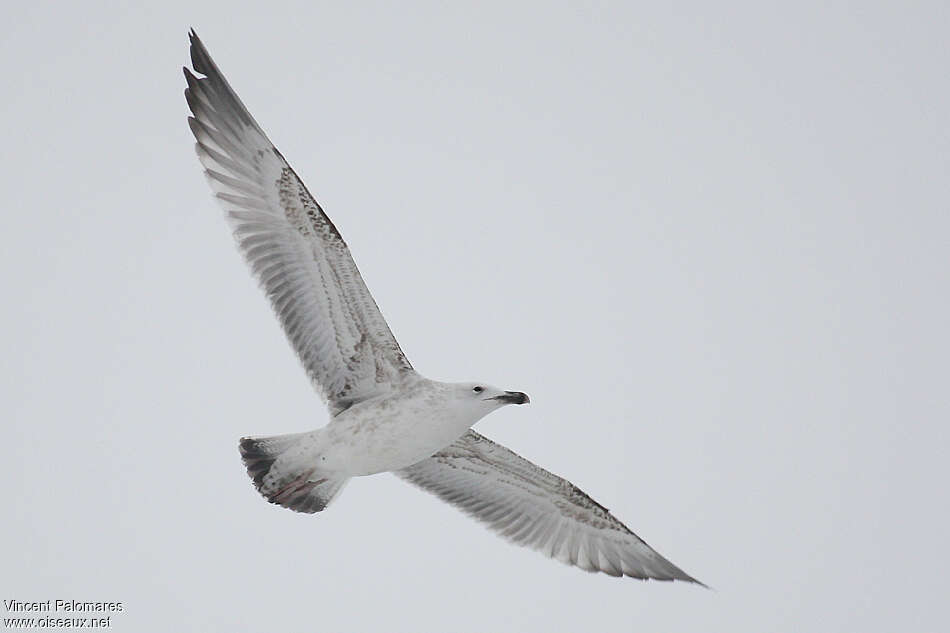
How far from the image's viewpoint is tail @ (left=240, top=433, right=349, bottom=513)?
8.76 metres

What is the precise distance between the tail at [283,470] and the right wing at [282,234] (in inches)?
27.8

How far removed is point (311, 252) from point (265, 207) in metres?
0.46

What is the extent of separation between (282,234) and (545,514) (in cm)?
325

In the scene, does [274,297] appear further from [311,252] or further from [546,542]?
[546,542]

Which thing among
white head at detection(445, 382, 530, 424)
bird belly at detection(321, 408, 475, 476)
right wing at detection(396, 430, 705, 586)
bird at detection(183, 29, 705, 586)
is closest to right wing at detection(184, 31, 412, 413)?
bird at detection(183, 29, 705, 586)

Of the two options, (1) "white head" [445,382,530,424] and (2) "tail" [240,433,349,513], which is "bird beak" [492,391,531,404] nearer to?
(1) "white head" [445,382,530,424]

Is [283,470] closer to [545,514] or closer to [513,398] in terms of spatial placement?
[513,398]

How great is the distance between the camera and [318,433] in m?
8.71

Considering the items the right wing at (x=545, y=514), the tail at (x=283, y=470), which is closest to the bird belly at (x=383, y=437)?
the tail at (x=283, y=470)

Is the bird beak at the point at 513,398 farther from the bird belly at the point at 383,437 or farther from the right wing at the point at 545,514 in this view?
the right wing at the point at 545,514

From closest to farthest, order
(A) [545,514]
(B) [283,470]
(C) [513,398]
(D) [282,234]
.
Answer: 1. (C) [513,398]
2. (D) [282,234]
3. (B) [283,470]
4. (A) [545,514]

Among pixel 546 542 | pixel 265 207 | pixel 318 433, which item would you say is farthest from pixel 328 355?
pixel 546 542

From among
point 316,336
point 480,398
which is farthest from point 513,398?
point 316,336

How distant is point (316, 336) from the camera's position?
881cm
